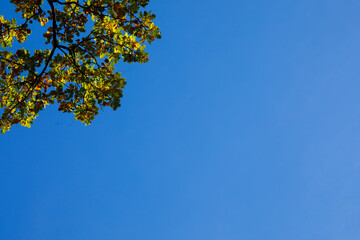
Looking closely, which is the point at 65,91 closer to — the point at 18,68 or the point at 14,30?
the point at 18,68

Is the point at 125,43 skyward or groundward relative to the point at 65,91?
skyward

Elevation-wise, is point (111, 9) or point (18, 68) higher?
point (111, 9)

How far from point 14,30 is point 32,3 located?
0.95 metres

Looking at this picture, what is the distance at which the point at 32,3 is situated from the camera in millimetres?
8516

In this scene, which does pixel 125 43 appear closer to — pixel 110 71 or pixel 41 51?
pixel 110 71

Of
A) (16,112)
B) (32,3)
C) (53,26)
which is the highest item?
(32,3)

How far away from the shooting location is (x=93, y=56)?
29.1ft

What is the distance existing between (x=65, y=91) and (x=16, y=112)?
1.64 metres

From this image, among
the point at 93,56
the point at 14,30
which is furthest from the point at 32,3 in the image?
the point at 93,56

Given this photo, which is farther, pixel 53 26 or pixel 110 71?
pixel 110 71

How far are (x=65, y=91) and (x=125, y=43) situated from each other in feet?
7.10

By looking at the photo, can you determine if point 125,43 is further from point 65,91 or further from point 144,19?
point 65,91

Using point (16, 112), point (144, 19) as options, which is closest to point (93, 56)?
point (144, 19)

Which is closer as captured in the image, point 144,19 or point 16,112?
point 144,19
